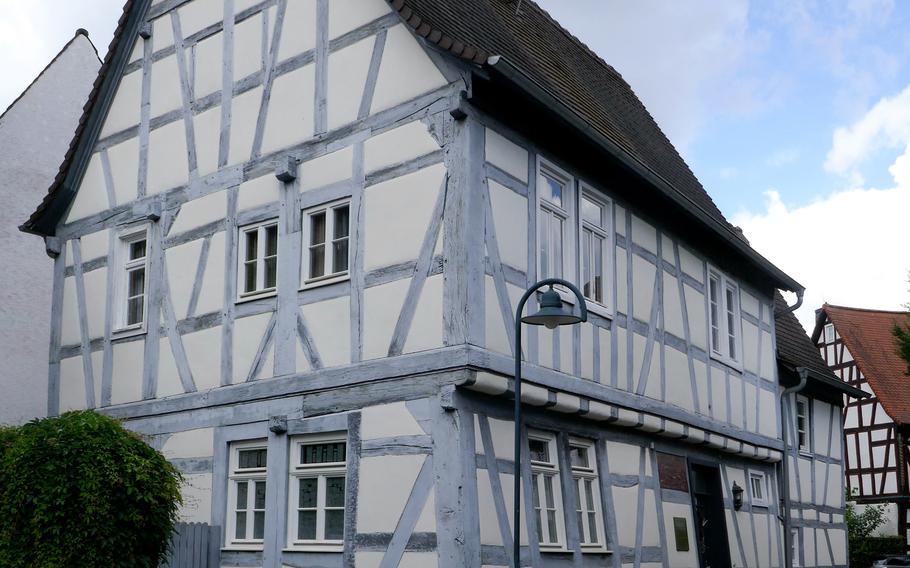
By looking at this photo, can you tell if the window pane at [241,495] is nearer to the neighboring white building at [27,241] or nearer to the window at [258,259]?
the window at [258,259]

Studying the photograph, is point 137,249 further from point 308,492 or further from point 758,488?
point 758,488

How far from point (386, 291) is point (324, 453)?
198 cm

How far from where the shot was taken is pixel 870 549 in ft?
122

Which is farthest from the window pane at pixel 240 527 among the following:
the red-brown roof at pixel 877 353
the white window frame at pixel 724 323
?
the red-brown roof at pixel 877 353

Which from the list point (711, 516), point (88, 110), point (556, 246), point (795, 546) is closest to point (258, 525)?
point (556, 246)

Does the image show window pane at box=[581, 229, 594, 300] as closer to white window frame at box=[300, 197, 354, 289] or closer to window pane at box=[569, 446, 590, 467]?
window pane at box=[569, 446, 590, 467]

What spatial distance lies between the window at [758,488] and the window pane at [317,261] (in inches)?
360

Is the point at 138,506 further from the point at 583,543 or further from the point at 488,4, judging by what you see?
the point at 488,4

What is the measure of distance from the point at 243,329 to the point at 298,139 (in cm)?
238

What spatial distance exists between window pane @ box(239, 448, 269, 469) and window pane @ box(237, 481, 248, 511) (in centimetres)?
21

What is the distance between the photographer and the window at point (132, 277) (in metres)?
15.7

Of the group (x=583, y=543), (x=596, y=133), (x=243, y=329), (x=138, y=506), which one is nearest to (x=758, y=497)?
(x=583, y=543)

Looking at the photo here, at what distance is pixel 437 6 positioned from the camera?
44.2 feet

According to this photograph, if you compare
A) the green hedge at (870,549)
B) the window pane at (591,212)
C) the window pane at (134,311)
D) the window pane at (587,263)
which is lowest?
the green hedge at (870,549)
